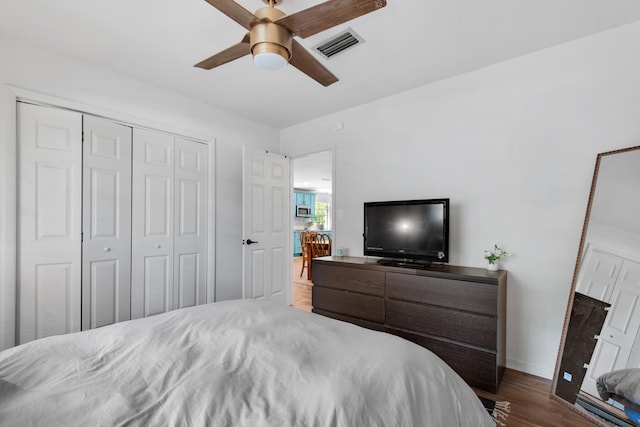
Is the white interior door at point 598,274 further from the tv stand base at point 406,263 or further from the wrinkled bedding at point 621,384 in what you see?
the tv stand base at point 406,263

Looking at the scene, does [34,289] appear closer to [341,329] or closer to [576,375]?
[341,329]

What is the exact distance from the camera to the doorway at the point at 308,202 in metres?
6.05

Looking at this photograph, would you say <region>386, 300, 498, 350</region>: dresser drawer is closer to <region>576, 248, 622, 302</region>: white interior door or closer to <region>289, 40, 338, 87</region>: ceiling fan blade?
<region>576, 248, 622, 302</region>: white interior door

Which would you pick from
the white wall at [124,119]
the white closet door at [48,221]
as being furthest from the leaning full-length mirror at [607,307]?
the white closet door at [48,221]

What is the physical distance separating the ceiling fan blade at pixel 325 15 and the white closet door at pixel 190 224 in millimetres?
2199

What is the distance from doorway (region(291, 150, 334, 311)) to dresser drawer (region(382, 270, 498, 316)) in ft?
8.33

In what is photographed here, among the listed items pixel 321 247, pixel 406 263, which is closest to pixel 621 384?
pixel 406 263

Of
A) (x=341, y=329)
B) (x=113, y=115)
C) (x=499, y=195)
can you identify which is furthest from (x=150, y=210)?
(x=499, y=195)

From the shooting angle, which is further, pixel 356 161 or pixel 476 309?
pixel 356 161

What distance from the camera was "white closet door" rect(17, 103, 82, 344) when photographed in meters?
2.32

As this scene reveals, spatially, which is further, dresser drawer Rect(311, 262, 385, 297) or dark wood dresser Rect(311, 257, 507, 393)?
dresser drawer Rect(311, 262, 385, 297)

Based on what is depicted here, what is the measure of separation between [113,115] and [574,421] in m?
4.14

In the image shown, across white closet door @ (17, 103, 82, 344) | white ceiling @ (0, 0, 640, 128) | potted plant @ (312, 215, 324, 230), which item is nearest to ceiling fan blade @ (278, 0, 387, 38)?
white ceiling @ (0, 0, 640, 128)

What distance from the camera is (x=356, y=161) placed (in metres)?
3.55
